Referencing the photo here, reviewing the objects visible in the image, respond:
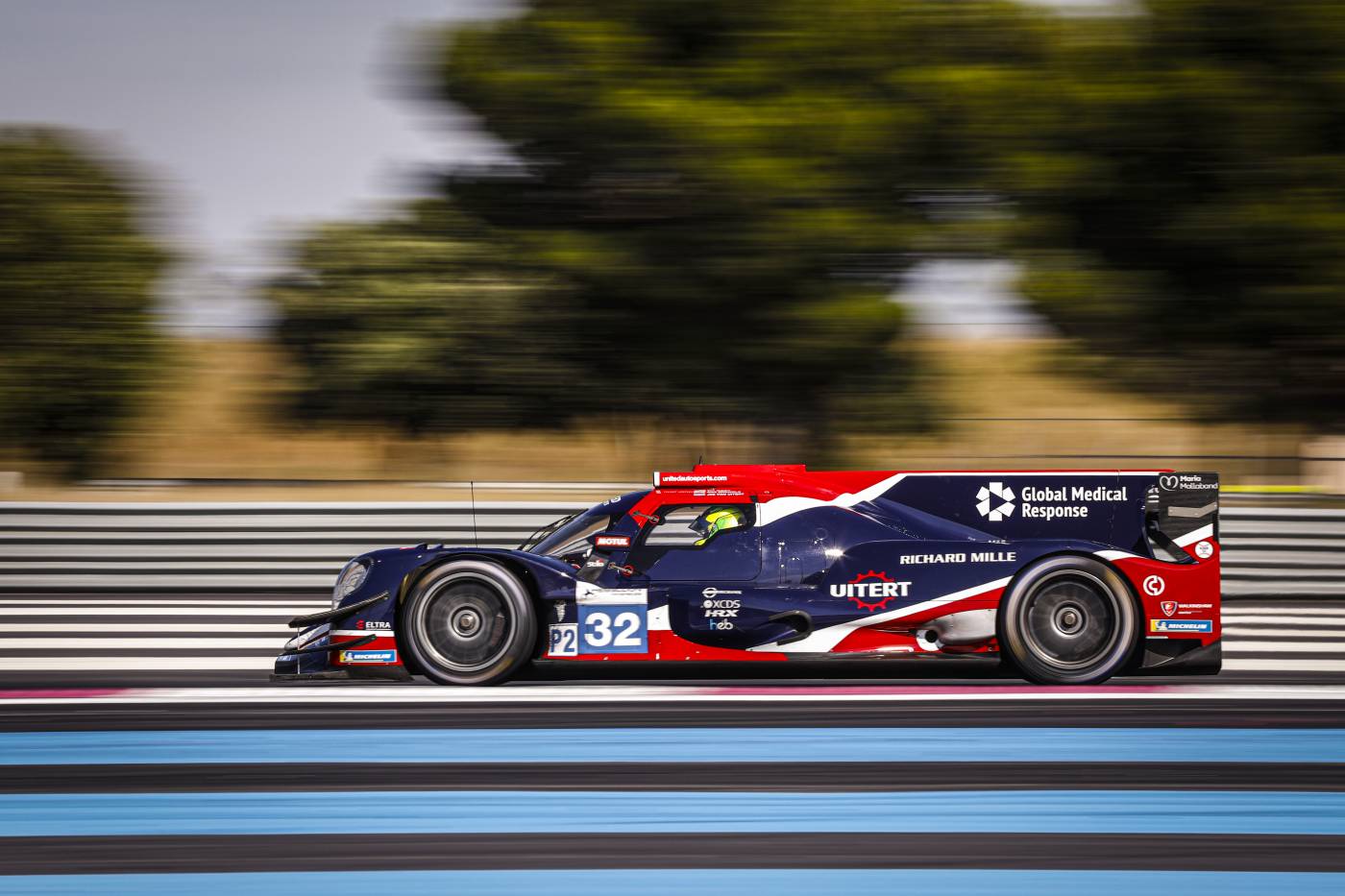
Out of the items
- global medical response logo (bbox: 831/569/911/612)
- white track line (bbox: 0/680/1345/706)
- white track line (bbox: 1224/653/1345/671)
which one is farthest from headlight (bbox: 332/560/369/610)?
white track line (bbox: 1224/653/1345/671)

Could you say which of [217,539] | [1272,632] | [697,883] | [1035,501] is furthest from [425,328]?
[697,883]

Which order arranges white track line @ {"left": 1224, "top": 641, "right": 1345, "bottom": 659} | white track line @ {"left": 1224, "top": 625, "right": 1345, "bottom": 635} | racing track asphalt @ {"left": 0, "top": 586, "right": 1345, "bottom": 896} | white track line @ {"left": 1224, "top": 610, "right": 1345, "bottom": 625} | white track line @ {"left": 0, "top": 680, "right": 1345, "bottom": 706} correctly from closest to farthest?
racing track asphalt @ {"left": 0, "top": 586, "right": 1345, "bottom": 896}, white track line @ {"left": 0, "top": 680, "right": 1345, "bottom": 706}, white track line @ {"left": 1224, "top": 641, "right": 1345, "bottom": 659}, white track line @ {"left": 1224, "top": 625, "right": 1345, "bottom": 635}, white track line @ {"left": 1224, "top": 610, "right": 1345, "bottom": 625}

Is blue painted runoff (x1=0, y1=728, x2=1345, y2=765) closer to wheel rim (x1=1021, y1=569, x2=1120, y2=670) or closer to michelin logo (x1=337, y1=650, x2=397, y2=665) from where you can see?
michelin logo (x1=337, y1=650, x2=397, y2=665)

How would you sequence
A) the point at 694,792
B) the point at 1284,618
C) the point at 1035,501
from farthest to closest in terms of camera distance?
the point at 1284,618
the point at 1035,501
the point at 694,792

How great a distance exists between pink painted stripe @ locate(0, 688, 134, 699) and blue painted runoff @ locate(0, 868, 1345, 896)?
3.21m

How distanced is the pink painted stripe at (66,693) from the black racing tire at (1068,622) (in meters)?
4.44

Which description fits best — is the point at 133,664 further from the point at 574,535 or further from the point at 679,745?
the point at 679,745

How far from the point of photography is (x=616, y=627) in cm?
700

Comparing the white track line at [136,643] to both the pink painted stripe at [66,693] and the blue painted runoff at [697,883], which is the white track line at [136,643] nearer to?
the pink painted stripe at [66,693]

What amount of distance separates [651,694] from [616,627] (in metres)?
0.37

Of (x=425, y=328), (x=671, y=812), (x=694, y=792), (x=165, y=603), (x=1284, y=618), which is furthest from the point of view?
(x=425, y=328)

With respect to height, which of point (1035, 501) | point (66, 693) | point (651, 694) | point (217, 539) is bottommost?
point (651, 694)

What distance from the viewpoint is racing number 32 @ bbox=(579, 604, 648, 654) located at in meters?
7.00

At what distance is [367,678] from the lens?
716 centimetres
